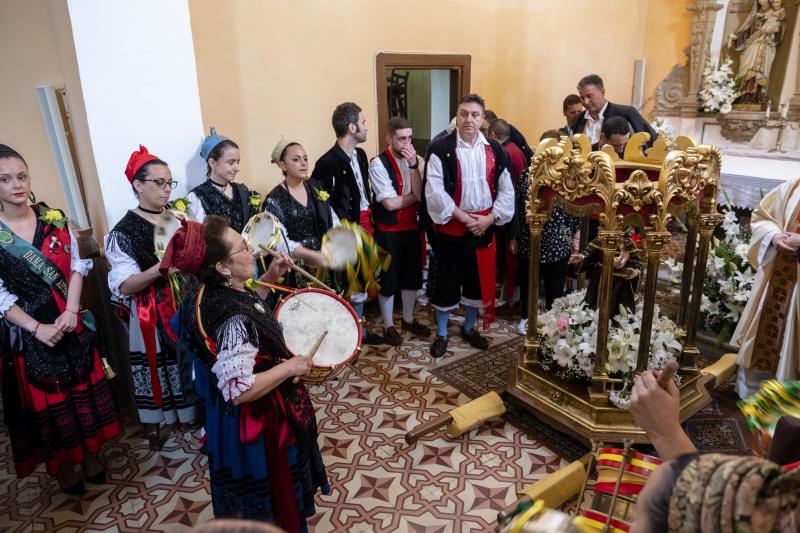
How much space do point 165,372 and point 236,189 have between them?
121 cm

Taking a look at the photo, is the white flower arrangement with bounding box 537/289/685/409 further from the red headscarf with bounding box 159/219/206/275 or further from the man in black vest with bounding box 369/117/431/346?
the red headscarf with bounding box 159/219/206/275

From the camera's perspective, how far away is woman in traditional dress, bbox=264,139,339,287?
360 cm

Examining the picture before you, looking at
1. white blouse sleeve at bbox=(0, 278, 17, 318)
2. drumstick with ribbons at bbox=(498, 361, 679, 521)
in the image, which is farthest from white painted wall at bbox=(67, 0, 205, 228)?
drumstick with ribbons at bbox=(498, 361, 679, 521)

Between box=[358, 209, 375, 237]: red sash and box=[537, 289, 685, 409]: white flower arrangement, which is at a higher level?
box=[358, 209, 375, 237]: red sash

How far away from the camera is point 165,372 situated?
317cm

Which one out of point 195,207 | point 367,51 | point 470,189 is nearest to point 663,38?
point 367,51

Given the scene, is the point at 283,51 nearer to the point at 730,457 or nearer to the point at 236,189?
the point at 236,189

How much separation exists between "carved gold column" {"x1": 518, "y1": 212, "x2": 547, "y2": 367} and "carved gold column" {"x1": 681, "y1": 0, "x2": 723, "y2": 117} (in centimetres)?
598

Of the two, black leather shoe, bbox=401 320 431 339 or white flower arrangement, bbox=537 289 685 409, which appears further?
black leather shoe, bbox=401 320 431 339

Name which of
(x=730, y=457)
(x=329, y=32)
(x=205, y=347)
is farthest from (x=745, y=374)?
(x=329, y=32)

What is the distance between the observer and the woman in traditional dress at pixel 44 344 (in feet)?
8.63

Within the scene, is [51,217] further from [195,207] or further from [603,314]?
[603,314]

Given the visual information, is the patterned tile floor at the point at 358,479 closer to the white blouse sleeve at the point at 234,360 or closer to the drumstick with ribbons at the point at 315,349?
the drumstick with ribbons at the point at 315,349

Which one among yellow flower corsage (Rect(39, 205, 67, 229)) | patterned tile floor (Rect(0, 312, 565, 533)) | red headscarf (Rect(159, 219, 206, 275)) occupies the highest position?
red headscarf (Rect(159, 219, 206, 275))
